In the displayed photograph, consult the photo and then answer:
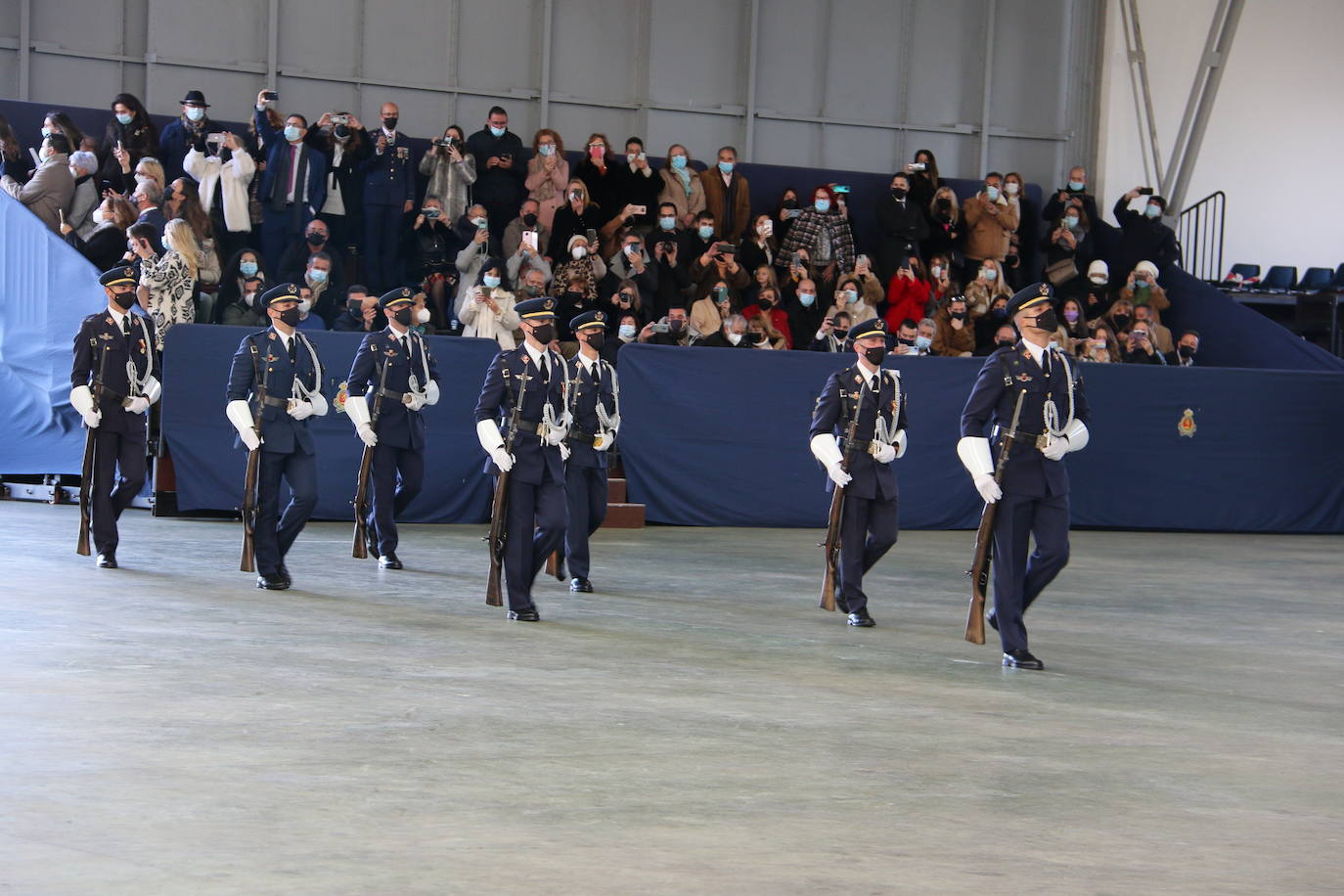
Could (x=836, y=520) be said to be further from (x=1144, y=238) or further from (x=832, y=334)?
(x=1144, y=238)

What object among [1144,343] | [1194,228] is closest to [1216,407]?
[1144,343]

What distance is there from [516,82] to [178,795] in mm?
18182

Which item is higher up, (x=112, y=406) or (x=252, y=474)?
(x=112, y=406)

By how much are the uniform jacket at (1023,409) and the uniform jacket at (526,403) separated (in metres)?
2.62

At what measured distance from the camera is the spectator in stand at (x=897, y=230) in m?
20.2

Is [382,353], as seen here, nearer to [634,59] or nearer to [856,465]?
[856,465]

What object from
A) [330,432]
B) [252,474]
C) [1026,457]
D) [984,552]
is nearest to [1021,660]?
[984,552]

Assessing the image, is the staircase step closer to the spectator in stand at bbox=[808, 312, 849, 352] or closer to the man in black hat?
the spectator in stand at bbox=[808, 312, 849, 352]

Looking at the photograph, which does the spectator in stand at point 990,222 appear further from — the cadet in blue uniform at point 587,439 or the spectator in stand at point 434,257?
the cadet in blue uniform at point 587,439

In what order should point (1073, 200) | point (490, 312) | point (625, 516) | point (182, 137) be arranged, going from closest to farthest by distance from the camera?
point (625, 516) → point (490, 312) → point (182, 137) → point (1073, 200)

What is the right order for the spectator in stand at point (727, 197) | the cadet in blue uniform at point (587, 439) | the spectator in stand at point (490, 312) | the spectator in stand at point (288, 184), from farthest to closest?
the spectator in stand at point (727, 197)
the spectator in stand at point (288, 184)
the spectator in stand at point (490, 312)
the cadet in blue uniform at point (587, 439)

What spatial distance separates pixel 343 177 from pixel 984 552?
1165 cm

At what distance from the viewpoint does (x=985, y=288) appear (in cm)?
1992

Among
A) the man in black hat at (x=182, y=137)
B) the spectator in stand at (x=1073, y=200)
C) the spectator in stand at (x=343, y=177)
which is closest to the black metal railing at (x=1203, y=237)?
the spectator in stand at (x=1073, y=200)
